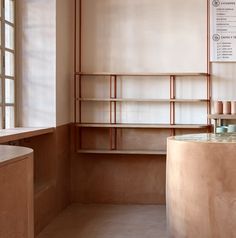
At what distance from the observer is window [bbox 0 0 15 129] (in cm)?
396

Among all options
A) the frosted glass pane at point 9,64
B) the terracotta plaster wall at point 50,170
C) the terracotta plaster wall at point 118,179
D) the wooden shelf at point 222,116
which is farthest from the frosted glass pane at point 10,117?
the wooden shelf at point 222,116

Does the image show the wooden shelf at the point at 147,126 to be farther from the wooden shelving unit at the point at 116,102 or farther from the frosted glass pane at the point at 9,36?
the frosted glass pane at the point at 9,36

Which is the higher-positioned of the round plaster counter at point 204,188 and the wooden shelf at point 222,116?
the wooden shelf at point 222,116

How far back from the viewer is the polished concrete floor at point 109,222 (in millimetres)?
3711

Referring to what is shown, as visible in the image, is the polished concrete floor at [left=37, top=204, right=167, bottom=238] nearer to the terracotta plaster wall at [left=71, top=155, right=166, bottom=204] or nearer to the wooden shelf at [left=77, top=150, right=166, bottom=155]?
the terracotta plaster wall at [left=71, top=155, right=166, bottom=204]

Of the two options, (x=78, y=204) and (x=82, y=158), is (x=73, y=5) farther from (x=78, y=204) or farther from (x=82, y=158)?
(x=78, y=204)

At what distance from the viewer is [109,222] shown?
13.5 ft

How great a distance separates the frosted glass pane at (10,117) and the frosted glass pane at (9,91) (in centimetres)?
8

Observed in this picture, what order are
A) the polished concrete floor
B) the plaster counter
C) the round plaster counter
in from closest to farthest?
the plaster counter < the round plaster counter < the polished concrete floor

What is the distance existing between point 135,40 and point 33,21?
1238 mm

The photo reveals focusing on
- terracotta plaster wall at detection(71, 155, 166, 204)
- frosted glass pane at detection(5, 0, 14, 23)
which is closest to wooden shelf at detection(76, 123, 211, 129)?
terracotta plaster wall at detection(71, 155, 166, 204)

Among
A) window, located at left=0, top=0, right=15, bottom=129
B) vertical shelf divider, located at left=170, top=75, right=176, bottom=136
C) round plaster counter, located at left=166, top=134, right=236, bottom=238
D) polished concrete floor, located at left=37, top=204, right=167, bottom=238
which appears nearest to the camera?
round plaster counter, located at left=166, top=134, right=236, bottom=238

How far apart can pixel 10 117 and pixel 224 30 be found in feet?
8.57

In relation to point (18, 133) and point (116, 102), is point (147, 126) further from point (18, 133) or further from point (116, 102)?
point (18, 133)
